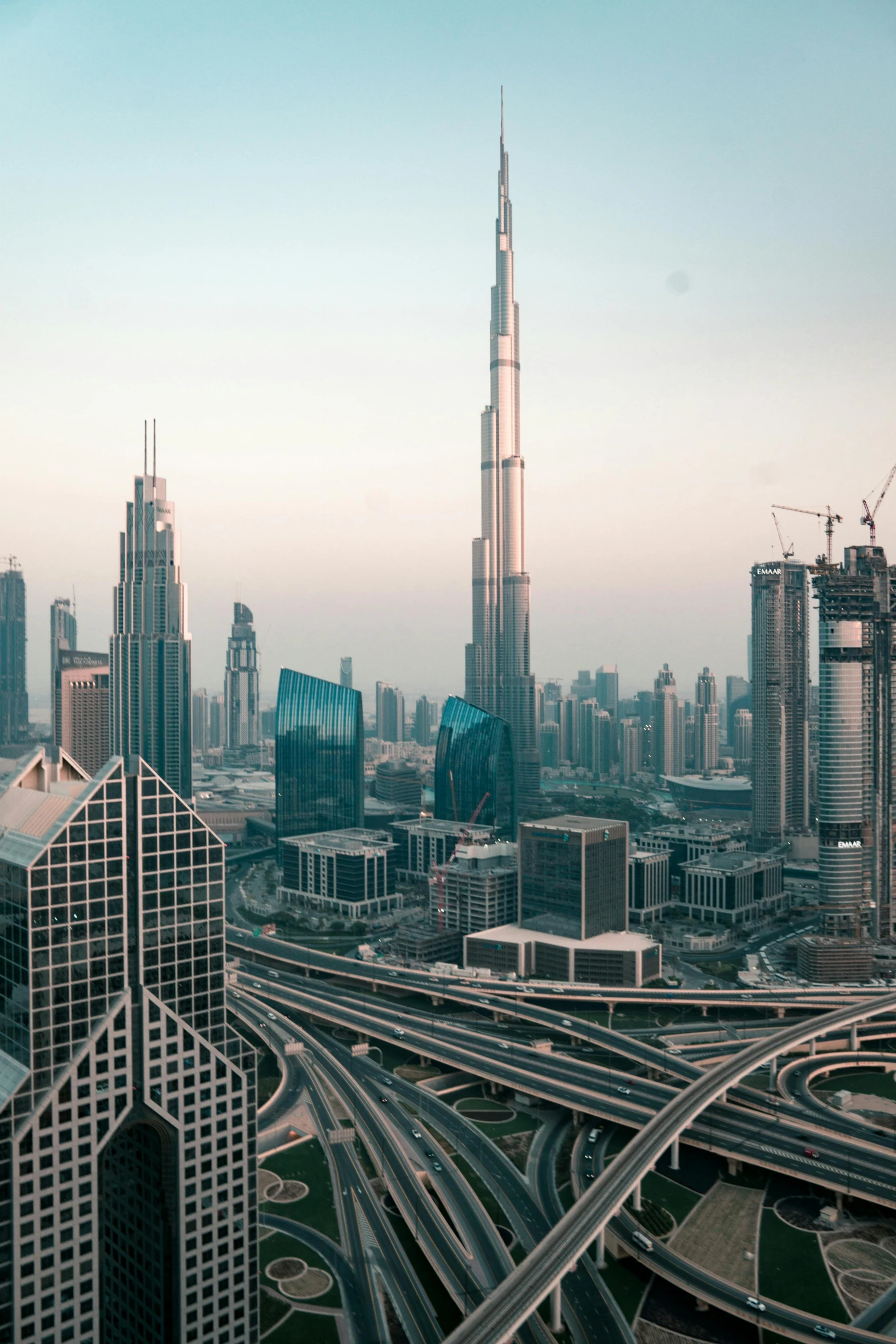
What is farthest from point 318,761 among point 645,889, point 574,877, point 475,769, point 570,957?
point 570,957

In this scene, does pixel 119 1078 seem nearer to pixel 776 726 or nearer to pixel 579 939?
pixel 579 939

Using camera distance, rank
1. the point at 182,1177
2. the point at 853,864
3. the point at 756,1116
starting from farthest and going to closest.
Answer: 1. the point at 853,864
2. the point at 756,1116
3. the point at 182,1177

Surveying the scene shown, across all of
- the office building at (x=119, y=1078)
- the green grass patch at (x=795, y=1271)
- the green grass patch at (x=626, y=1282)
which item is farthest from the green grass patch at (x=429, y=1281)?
the green grass patch at (x=795, y=1271)

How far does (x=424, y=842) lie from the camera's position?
17338 cm

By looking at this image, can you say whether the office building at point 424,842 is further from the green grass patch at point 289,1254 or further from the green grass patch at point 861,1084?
the green grass patch at point 289,1254

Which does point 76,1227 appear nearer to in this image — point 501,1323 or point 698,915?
point 501,1323

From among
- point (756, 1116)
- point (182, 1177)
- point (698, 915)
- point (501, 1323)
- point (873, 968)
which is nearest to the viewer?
point (182, 1177)

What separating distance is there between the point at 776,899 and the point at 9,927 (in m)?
138

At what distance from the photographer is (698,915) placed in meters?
150

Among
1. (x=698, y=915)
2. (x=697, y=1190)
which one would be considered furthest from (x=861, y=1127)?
(x=698, y=915)

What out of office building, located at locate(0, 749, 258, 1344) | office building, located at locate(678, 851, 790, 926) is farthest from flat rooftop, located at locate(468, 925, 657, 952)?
office building, located at locate(0, 749, 258, 1344)

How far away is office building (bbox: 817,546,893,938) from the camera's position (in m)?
130

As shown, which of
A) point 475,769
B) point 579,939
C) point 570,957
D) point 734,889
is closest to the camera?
point 570,957

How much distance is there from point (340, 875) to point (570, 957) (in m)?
48.0
